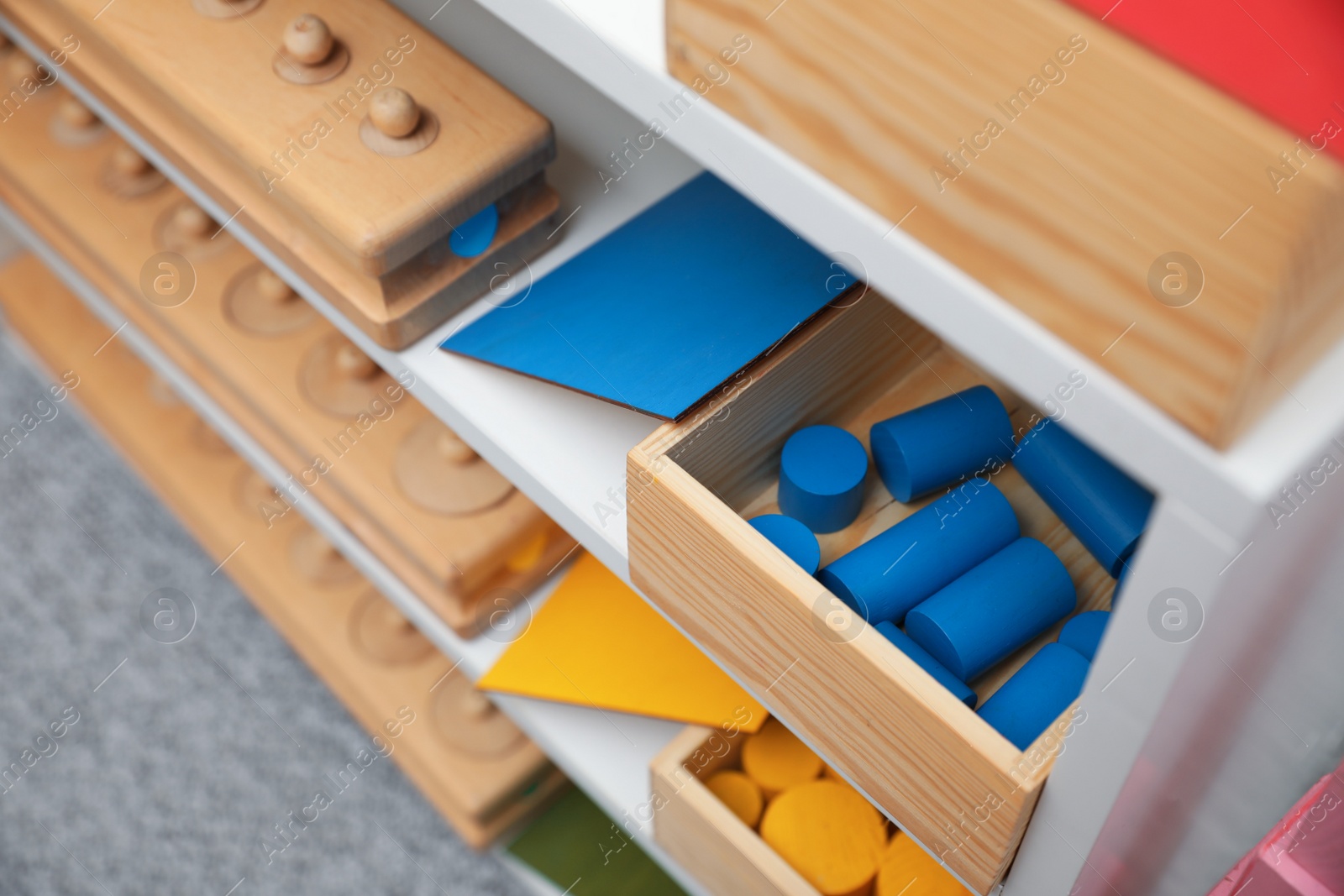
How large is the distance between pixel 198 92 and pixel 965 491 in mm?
591

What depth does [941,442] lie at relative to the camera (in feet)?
2.36

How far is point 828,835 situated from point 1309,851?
31 cm

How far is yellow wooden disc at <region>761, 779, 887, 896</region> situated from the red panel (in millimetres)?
621

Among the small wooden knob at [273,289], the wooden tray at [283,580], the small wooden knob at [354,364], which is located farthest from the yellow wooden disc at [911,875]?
the small wooden knob at [273,289]

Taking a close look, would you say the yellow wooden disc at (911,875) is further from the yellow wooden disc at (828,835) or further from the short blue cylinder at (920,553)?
the short blue cylinder at (920,553)

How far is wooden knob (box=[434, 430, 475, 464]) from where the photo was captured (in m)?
1.04

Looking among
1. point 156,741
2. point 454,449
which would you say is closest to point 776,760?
point 454,449

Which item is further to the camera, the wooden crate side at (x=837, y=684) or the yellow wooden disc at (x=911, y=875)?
the yellow wooden disc at (x=911, y=875)

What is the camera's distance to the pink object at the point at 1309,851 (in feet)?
2.16

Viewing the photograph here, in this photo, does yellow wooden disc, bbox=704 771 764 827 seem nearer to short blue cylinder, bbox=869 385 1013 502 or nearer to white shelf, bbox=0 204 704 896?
white shelf, bbox=0 204 704 896

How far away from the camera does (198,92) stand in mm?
808

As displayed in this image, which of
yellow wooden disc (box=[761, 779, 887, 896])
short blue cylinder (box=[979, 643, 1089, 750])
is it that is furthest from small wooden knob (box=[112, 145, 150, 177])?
short blue cylinder (box=[979, 643, 1089, 750])

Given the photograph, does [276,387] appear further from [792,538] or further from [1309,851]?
[1309,851]

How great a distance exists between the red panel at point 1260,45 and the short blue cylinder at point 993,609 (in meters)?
0.38
